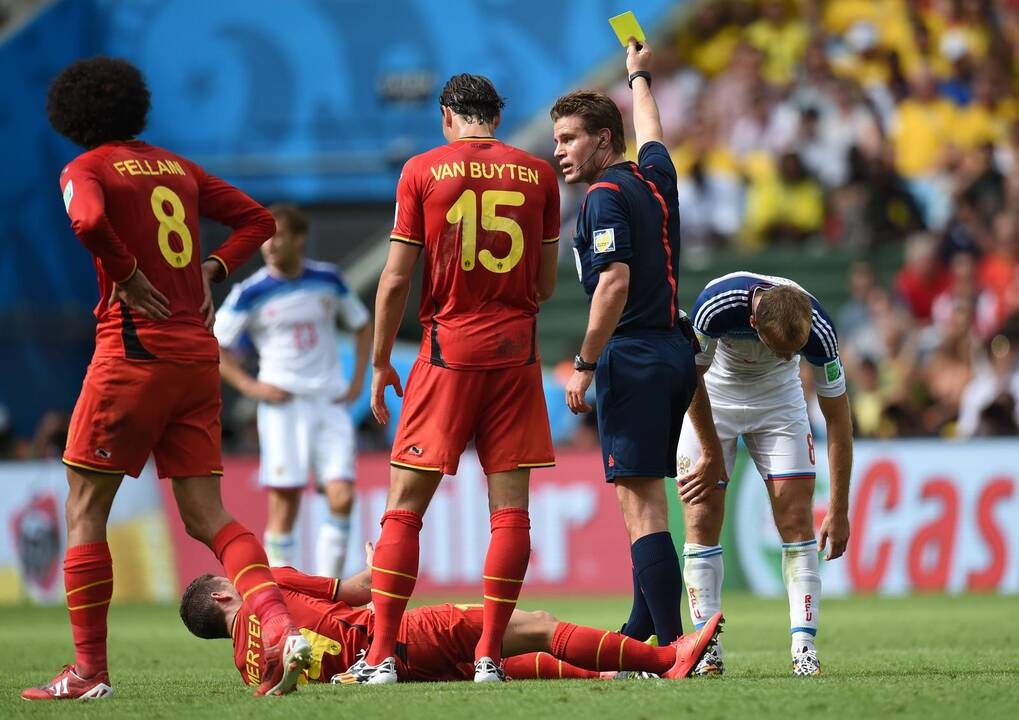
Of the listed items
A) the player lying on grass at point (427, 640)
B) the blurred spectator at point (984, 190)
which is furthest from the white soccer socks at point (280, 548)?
the blurred spectator at point (984, 190)

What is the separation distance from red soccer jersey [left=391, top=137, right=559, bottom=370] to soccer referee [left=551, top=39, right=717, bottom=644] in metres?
0.27

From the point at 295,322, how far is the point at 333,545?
156 cm

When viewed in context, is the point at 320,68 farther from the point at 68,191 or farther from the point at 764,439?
the point at 68,191

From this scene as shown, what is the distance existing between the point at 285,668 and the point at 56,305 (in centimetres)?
1397

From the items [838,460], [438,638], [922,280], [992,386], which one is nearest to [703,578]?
[838,460]

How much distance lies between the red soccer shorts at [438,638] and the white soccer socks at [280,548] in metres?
4.40

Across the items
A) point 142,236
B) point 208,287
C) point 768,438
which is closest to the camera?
point 142,236

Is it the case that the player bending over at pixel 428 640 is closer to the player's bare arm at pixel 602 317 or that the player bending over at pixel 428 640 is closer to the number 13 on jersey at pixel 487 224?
the player's bare arm at pixel 602 317

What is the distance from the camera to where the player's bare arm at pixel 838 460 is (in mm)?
6285

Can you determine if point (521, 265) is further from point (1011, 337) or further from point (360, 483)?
point (1011, 337)

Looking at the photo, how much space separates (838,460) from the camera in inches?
249

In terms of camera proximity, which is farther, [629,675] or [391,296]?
[629,675]

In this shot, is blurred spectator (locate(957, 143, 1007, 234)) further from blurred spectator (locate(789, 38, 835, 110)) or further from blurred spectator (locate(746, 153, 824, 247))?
blurred spectator (locate(789, 38, 835, 110))

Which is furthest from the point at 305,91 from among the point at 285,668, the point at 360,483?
the point at 285,668
